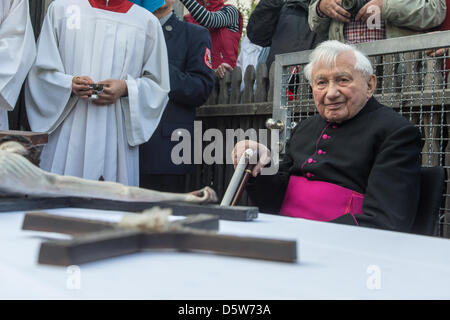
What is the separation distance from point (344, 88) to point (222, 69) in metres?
2.73

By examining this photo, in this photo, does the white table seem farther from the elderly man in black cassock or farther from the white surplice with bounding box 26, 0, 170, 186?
the white surplice with bounding box 26, 0, 170, 186

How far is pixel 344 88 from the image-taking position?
7.04 feet

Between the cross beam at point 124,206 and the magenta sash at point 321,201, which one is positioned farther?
the magenta sash at point 321,201

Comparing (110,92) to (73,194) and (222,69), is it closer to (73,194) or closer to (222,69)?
(73,194)

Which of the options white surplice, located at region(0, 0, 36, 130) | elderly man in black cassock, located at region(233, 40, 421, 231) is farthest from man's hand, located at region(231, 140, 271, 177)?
white surplice, located at region(0, 0, 36, 130)

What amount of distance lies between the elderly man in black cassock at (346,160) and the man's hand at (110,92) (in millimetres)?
1040

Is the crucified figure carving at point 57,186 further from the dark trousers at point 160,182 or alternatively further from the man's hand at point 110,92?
the dark trousers at point 160,182

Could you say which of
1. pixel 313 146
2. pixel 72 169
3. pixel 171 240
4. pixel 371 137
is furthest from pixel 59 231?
pixel 72 169

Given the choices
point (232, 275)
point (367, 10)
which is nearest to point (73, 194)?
point (232, 275)

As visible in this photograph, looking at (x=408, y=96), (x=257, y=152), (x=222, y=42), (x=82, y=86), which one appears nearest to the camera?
(x=257, y=152)

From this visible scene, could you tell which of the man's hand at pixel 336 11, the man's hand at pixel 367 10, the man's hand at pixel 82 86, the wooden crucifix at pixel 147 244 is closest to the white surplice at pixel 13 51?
the man's hand at pixel 82 86

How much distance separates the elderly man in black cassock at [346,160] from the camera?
71.0 inches

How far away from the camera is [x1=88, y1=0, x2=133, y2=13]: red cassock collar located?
300 cm

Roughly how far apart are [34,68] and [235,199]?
1760 millimetres
